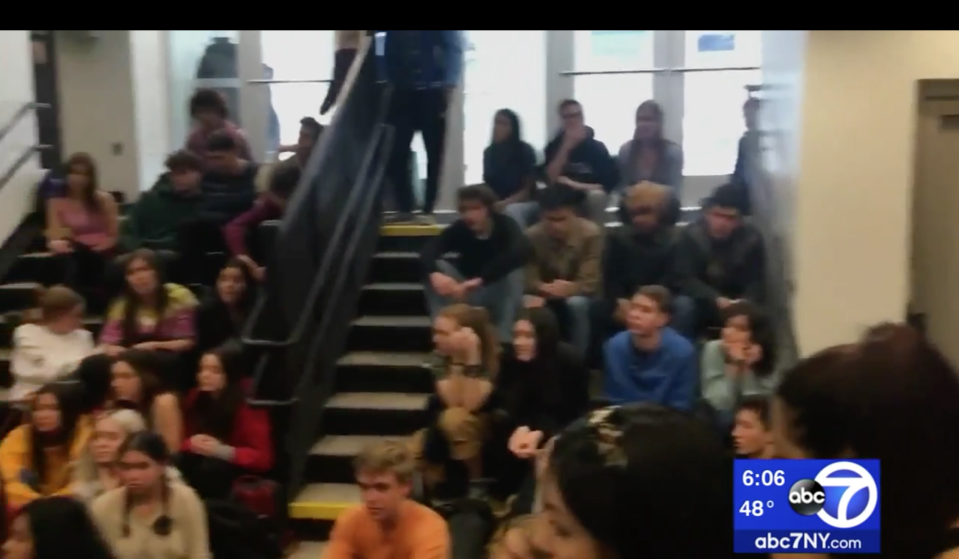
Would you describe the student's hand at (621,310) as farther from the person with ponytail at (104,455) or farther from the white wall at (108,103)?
the white wall at (108,103)

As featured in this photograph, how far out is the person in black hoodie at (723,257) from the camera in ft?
14.3

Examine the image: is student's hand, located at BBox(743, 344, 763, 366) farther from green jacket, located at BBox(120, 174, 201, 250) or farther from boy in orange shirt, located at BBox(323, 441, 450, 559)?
green jacket, located at BBox(120, 174, 201, 250)

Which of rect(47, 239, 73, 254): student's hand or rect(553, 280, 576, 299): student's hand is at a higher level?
rect(47, 239, 73, 254): student's hand

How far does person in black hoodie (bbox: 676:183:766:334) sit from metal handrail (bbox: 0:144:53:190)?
340 cm

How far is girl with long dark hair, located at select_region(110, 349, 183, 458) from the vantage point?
3896 millimetres

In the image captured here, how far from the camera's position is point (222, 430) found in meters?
3.97

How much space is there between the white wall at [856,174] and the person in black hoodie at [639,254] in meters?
0.62

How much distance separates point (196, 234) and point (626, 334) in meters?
2.37

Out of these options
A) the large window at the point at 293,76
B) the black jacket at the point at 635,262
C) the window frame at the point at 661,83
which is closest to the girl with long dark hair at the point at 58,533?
the black jacket at the point at 635,262

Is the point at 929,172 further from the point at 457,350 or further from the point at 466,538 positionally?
the point at 466,538

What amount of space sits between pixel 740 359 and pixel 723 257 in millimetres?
851

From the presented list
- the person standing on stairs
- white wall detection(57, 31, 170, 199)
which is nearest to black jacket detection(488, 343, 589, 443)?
the person standing on stairs

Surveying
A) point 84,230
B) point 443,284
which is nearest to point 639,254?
point 443,284
